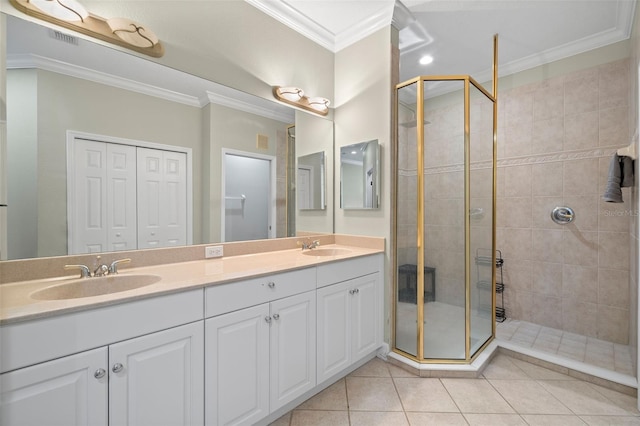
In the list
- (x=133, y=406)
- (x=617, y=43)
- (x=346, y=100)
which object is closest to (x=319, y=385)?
(x=133, y=406)

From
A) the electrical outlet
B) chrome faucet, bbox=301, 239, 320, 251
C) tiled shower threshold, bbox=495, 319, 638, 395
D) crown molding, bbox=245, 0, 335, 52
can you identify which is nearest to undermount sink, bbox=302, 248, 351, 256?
chrome faucet, bbox=301, 239, 320, 251

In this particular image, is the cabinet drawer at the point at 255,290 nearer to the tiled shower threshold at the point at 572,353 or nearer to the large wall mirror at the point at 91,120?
the large wall mirror at the point at 91,120

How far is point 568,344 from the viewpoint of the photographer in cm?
244

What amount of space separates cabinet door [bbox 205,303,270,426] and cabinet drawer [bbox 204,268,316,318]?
0.13 feet

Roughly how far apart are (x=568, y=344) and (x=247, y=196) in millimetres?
2971

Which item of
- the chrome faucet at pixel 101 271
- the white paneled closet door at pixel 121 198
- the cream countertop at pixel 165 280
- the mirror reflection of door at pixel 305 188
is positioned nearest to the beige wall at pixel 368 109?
the mirror reflection of door at pixel 305 188

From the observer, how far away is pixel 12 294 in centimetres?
111

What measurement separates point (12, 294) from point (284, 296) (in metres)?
1.12

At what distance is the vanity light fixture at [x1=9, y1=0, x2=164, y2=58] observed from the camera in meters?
1.32

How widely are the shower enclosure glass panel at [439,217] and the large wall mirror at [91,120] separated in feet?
4.04

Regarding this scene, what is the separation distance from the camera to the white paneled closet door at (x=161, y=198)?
1.62 meters

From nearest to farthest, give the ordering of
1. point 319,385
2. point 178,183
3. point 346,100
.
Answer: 1. point 178,183
2. point 319,385
3. point 346,100

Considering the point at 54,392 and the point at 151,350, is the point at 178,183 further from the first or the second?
→ the point at 54,392

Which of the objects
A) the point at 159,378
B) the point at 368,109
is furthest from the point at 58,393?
the point at 368,109
